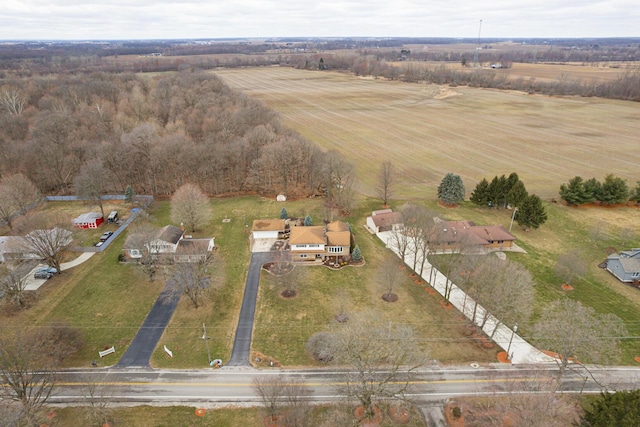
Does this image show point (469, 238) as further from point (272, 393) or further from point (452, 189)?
point (272, 393)

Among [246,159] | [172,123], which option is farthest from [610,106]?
[172,123]

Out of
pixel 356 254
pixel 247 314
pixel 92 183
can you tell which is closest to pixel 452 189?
pixel 356 254

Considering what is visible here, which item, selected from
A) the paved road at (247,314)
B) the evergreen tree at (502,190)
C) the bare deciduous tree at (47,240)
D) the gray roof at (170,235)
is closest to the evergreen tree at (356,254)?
the paved road at (247,314)

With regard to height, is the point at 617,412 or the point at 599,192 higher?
the point at 617,412

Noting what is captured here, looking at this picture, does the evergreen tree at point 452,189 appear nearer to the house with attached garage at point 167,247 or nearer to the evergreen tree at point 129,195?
the house with attached garage at point 167,247

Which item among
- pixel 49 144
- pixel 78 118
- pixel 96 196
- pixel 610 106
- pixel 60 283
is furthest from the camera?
pixel 610 106

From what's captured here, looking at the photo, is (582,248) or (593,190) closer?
(582,248)

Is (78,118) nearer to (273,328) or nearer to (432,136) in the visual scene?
(273,328)
